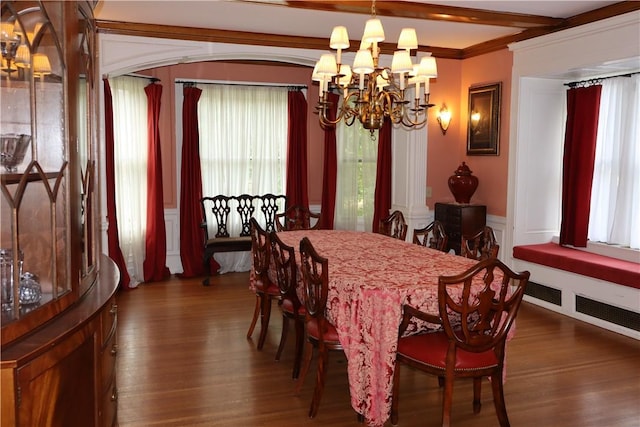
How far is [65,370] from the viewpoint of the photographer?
74.5 inches

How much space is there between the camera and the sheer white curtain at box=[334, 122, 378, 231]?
25.2 ft

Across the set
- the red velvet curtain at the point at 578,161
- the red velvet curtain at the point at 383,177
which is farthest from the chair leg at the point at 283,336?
the red velvet curtain at the point at 578,161

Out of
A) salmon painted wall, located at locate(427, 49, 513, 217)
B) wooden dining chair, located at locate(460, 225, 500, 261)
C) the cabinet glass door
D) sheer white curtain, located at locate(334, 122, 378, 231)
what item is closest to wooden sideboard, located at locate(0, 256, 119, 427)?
the cabinet glass door

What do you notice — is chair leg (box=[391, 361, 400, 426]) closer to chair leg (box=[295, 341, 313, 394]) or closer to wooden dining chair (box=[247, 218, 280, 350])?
chair leg (box=[295, 341, 313, 394])

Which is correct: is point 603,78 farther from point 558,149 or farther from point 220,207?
point 220,207

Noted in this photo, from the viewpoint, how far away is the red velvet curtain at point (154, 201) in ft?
22.0

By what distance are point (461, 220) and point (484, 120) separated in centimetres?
118

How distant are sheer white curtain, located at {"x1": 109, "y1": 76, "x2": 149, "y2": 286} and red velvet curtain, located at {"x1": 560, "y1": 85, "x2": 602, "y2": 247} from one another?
15.5 feet

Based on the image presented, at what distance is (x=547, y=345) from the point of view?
14.9 ft

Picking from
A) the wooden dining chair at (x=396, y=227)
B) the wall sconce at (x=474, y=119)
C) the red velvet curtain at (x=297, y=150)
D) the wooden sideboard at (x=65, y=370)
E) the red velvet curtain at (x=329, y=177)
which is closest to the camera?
the wooden sideboard at (x=65, y=370)

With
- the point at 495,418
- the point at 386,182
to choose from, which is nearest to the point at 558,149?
the point at 386,182

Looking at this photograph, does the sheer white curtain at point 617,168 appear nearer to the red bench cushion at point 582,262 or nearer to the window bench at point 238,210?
the red bench cushion at point 582,262

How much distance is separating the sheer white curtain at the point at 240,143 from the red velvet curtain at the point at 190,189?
17cm

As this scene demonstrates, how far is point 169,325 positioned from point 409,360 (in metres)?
2.70
